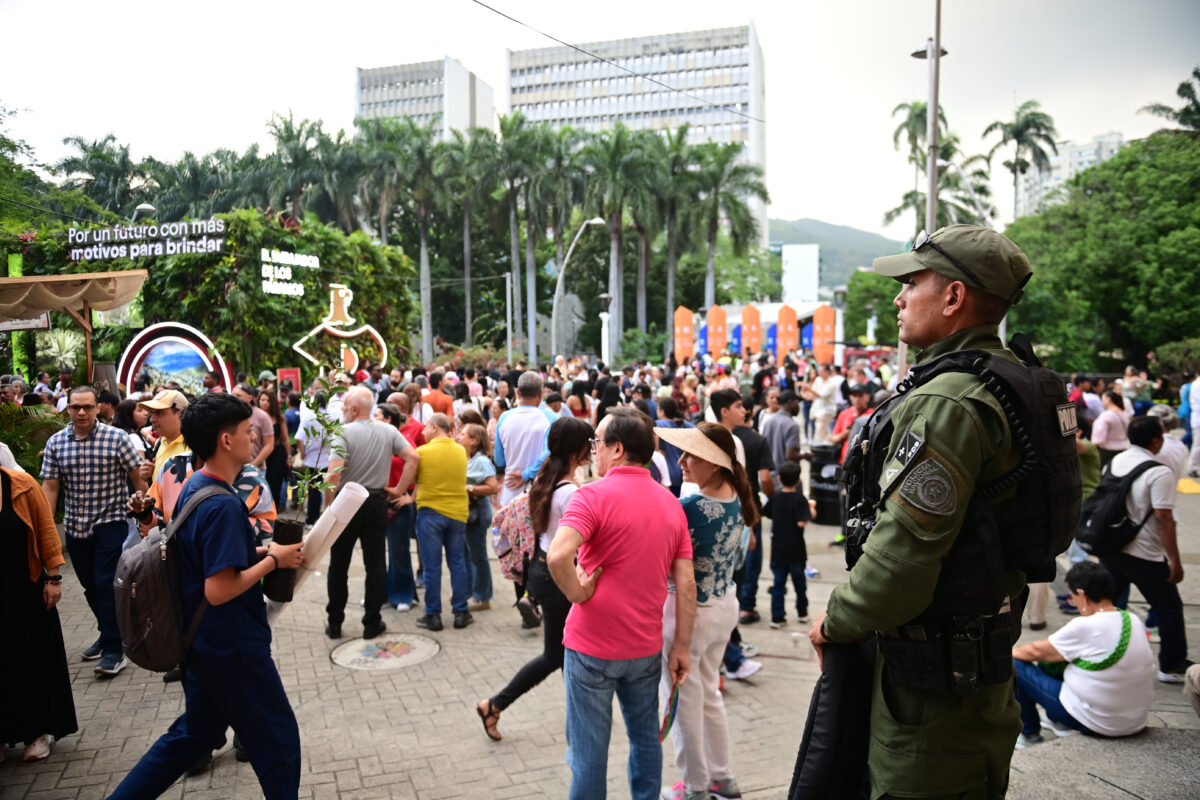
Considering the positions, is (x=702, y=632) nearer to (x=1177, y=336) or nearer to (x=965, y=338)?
(x=965, y=338)

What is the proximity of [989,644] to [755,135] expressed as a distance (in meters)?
120

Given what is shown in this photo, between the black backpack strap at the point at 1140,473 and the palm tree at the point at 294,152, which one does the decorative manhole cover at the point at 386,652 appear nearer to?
the black backpack strap at the point at 1140,473

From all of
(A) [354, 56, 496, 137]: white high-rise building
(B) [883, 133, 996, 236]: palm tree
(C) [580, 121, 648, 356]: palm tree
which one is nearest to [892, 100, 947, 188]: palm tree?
(B) [883, 133, 996, 236]: palm tree

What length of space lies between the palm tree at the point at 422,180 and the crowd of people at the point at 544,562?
4007 centimetres

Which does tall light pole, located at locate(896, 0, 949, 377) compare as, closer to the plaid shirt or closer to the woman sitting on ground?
the woman sitting on ground

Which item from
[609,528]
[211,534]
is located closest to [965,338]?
[609,528]

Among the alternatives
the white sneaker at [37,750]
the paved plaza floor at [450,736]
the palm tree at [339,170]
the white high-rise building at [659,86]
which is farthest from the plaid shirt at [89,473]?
the white high-rise building at [659,86]

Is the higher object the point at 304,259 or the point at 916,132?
the point at 916,132

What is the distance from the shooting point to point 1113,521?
17.7ft

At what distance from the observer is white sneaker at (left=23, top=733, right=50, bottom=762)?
4355 mm

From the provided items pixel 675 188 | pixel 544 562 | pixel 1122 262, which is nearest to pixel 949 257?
pixel 544 562

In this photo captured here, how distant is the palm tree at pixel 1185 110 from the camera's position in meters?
39.8

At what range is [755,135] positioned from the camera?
114000 mm

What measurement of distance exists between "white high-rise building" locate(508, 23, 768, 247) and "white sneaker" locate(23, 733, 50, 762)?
111189mm
